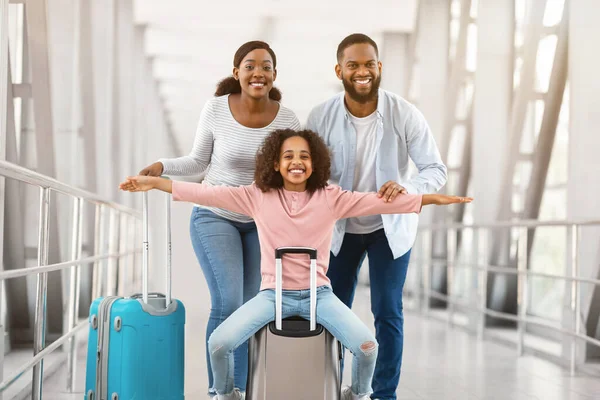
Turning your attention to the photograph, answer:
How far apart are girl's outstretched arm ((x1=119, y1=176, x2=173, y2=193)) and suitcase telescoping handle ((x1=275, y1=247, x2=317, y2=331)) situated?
40 centimetres

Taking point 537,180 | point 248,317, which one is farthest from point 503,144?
point 248,317

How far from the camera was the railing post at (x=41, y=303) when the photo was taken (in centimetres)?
253

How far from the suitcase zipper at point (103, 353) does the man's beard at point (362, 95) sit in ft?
3.45

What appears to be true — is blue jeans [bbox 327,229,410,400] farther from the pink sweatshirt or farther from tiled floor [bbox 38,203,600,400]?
tiled floor [bbox 38,203,600,400]

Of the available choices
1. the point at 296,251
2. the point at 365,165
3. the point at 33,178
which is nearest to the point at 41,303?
the point at 33,178

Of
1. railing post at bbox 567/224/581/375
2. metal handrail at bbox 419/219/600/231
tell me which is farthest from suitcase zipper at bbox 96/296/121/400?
railing post at bbox 567/224/581/375

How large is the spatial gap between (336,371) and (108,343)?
0.76 meters

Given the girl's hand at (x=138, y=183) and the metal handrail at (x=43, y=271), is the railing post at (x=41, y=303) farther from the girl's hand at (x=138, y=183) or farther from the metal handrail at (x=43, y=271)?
the girl's hand at (x=138, y=183)

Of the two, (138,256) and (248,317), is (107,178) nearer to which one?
(138,256)

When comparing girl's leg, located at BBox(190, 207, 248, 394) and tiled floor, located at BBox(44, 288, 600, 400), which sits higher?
girl's leg, located at BBox(190, 207, 248, 394)

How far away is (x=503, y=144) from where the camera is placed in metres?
6.33

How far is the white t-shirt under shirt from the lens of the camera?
8.77ft

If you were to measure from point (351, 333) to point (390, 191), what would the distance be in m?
0.46

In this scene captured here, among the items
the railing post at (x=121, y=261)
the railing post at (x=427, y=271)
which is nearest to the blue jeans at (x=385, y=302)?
the railing post at (x=121, y=261)
